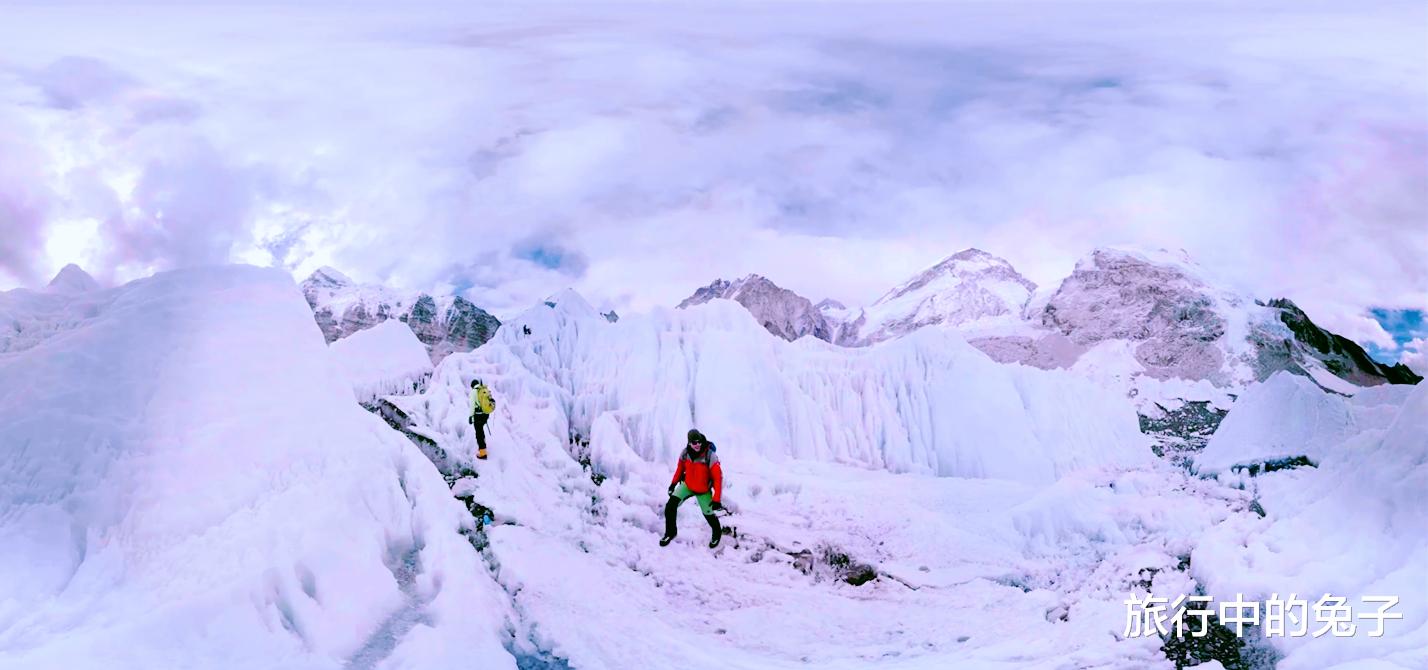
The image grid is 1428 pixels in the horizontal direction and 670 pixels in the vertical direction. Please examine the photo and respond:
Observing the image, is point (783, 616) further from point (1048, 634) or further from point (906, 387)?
point (906, 387)

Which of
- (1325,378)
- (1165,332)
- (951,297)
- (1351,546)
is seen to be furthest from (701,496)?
(951,297)

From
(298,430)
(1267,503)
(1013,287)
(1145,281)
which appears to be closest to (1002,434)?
(1267,503)

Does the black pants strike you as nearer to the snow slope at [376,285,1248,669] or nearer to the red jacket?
the snow slope at [376,285,1248,669]

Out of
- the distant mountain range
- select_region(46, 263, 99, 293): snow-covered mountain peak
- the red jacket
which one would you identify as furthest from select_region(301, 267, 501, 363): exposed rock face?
the red jacket

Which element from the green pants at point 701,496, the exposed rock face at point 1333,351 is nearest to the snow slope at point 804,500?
the green pants at point 701,496

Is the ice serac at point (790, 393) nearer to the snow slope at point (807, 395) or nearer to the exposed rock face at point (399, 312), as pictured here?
the snow slope at point (807, 395)

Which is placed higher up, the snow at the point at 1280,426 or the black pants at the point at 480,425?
the black pants at the point at 480,425

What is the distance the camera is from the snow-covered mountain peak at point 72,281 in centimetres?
1274

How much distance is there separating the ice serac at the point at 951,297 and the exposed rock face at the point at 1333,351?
37.3 meters

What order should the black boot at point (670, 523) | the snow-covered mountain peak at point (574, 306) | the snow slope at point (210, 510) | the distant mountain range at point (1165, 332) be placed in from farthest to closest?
the distant mountain range at point (1165, 332), the snow-covered mountain peak at point (574, 306), the black boot at point (670, 523), the snow slope at point (210, 510)

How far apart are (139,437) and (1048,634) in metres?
10.4

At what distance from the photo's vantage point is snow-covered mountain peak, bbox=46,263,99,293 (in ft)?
41.8

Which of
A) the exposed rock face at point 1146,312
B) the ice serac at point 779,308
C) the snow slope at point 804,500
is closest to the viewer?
the snow slope at point 804,500

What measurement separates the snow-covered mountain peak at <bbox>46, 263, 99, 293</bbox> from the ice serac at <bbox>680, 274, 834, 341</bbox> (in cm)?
12620
